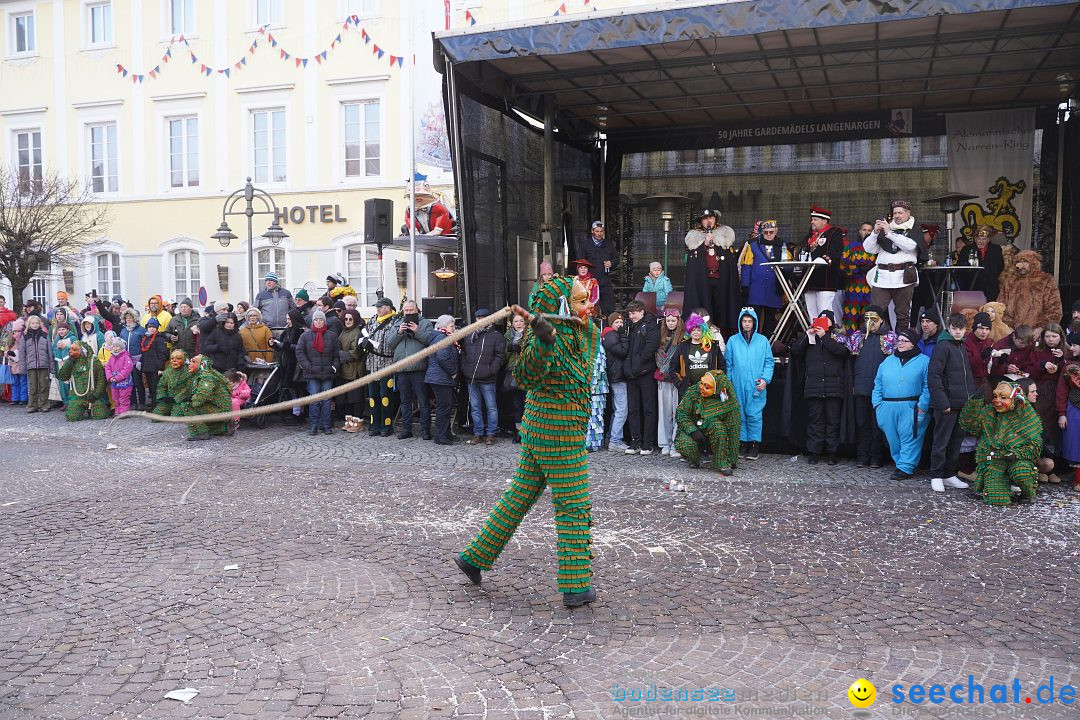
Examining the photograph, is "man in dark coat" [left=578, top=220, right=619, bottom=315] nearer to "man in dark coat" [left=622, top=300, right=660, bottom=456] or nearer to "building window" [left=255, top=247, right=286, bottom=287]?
"man in dark coat" [left=622, top=300, right=660, bottom=456]

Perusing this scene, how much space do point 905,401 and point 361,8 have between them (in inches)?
709

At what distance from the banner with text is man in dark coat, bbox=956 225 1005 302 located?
4.07 ft

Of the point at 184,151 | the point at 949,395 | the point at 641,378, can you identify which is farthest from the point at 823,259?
the point at 184,151

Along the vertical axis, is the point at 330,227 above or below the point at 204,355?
above

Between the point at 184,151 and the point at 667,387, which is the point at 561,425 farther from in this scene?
the point at 184,151

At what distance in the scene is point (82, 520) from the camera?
24.2 feet

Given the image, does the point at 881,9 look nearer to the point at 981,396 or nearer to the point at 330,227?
the point at 981,396

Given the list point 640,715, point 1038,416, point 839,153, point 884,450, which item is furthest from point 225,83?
point 640,715

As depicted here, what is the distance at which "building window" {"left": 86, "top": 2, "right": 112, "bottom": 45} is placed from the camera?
2403 cm

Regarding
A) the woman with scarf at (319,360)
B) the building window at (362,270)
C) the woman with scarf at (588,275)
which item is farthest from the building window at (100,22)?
the woman with scarf at (588,275)

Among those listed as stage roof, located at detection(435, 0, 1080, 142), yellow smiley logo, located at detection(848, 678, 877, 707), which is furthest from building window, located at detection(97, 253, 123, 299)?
yellow smiley logo, located at detection(848, 678, 877, 707)

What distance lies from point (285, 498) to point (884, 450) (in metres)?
6.28

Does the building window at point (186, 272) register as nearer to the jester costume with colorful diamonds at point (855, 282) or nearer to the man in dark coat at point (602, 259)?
the man in dark coat at point (602, 259)

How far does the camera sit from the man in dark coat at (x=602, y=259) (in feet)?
40.8
